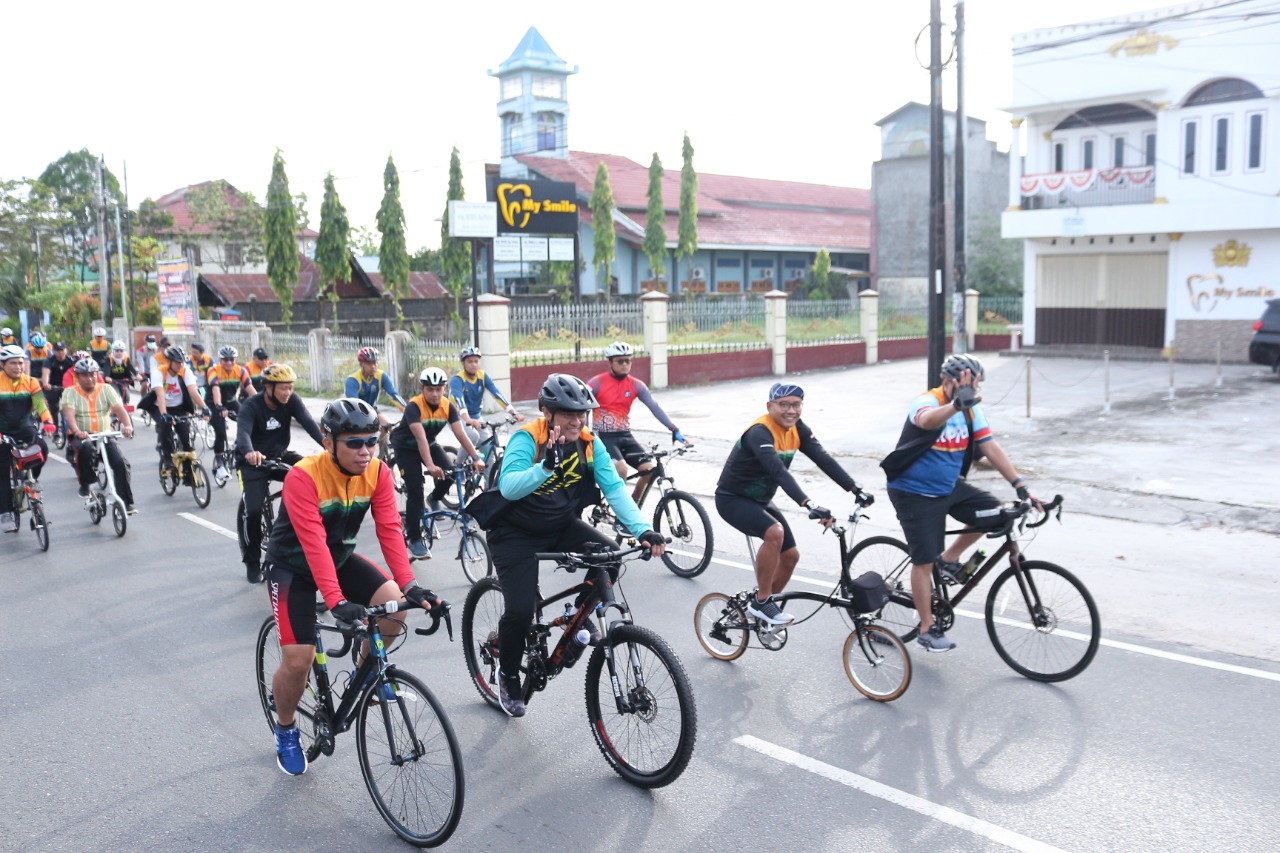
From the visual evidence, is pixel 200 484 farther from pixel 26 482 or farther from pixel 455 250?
pixel 455 250

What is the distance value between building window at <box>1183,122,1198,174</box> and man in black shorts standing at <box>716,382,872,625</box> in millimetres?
25422

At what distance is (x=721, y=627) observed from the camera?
6523mm

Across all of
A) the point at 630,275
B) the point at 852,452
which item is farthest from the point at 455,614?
the point at 630,275

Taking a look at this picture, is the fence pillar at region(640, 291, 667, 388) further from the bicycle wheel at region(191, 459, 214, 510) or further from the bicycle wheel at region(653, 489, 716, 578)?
the bicycle wheel at region(653, 489, 716, 578)

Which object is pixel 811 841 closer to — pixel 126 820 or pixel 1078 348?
pixel 126 820

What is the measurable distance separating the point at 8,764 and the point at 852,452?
40.1 ft

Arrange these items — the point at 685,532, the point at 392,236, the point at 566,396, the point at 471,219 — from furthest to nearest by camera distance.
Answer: the point at 392,236, the point at 471,219, the point at 685,532, the point at 566,396

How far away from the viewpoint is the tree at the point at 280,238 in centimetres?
4219

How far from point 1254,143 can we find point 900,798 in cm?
2691

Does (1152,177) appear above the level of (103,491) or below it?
above

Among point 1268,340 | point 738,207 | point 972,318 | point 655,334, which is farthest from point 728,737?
point 738,207

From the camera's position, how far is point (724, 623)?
21.3 ft

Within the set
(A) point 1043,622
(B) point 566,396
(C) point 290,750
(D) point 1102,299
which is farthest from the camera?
(D) point 1102,299

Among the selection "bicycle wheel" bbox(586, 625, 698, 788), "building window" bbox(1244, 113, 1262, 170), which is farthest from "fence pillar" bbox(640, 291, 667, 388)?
"bicycle wheel" bbox(586, 625, 698, 788)
